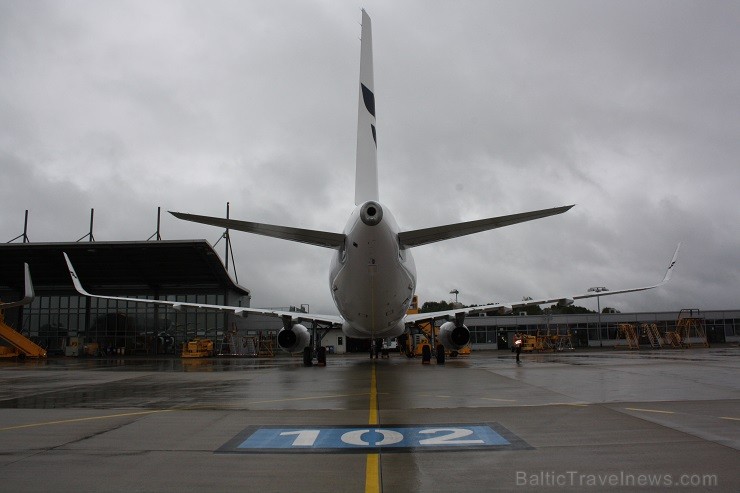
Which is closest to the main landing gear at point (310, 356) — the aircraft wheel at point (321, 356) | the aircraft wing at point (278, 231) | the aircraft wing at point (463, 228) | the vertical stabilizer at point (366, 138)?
the aircraft wheel at point (321, 356)

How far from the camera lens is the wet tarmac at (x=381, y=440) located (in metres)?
5.12

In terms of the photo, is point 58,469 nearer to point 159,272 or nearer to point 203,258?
point 203,258

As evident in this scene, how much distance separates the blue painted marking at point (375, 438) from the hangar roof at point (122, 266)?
41109 mm

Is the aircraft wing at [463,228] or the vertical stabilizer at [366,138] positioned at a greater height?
the vertical stabilizer at [366,138]

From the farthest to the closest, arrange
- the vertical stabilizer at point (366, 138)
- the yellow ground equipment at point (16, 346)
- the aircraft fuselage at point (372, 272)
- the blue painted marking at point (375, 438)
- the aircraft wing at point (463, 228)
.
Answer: the yellow ground equipment at point (16, 346) < the vertical stabilizer at point (366, 138) < the aircraft fuselage at point (372, 272) < the aircraft wing at point (463, 228) < the blue painted marking at point (375, 438)

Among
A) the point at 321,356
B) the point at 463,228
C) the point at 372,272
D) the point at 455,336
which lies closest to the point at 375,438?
the point at 463,228

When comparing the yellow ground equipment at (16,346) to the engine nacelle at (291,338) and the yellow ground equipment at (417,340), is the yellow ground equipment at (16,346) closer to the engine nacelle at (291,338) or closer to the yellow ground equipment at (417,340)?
the engine nacelle at (291,338)

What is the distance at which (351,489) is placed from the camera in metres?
4.84

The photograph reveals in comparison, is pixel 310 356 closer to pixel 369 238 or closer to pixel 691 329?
pixel 369 238

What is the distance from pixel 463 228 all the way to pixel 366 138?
7125 millimetres

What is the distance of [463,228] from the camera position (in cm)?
1436

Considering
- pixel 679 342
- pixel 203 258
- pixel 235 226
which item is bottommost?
pixel 679 342

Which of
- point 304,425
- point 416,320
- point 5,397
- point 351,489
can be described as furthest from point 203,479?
point 416,320

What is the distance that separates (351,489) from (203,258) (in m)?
46.4
